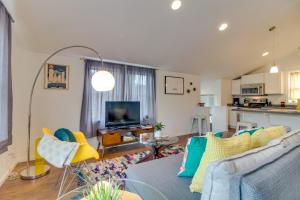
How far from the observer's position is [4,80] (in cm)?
219

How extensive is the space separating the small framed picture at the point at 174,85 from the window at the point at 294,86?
375 cm

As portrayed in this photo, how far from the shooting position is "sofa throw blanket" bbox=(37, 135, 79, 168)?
1.92 metres

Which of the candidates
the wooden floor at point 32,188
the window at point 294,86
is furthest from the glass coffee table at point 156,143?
the window at point 294,86

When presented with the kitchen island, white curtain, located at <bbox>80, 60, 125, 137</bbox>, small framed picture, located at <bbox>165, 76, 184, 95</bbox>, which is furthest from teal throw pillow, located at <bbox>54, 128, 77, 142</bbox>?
the kitchen island

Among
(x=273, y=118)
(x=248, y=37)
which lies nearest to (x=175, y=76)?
(x=248, y=37)

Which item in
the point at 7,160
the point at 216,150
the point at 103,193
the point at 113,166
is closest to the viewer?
the point at 103,193

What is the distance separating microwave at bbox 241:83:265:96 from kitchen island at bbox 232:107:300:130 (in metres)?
2.10

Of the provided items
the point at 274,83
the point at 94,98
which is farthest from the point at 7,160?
the point at 274,83

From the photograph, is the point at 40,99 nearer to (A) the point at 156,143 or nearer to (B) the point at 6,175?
(B) the point at 6,175

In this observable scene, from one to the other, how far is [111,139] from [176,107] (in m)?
2.58

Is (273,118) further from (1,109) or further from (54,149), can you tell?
(1,109)

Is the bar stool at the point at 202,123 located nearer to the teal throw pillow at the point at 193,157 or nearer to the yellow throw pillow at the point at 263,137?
the yellow throw pillow at the point at 263,137

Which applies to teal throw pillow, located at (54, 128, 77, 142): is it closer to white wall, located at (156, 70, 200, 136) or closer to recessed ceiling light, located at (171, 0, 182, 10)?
recessed ceiling light, located at (171, 0, 182, 10)

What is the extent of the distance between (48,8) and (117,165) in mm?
2727
